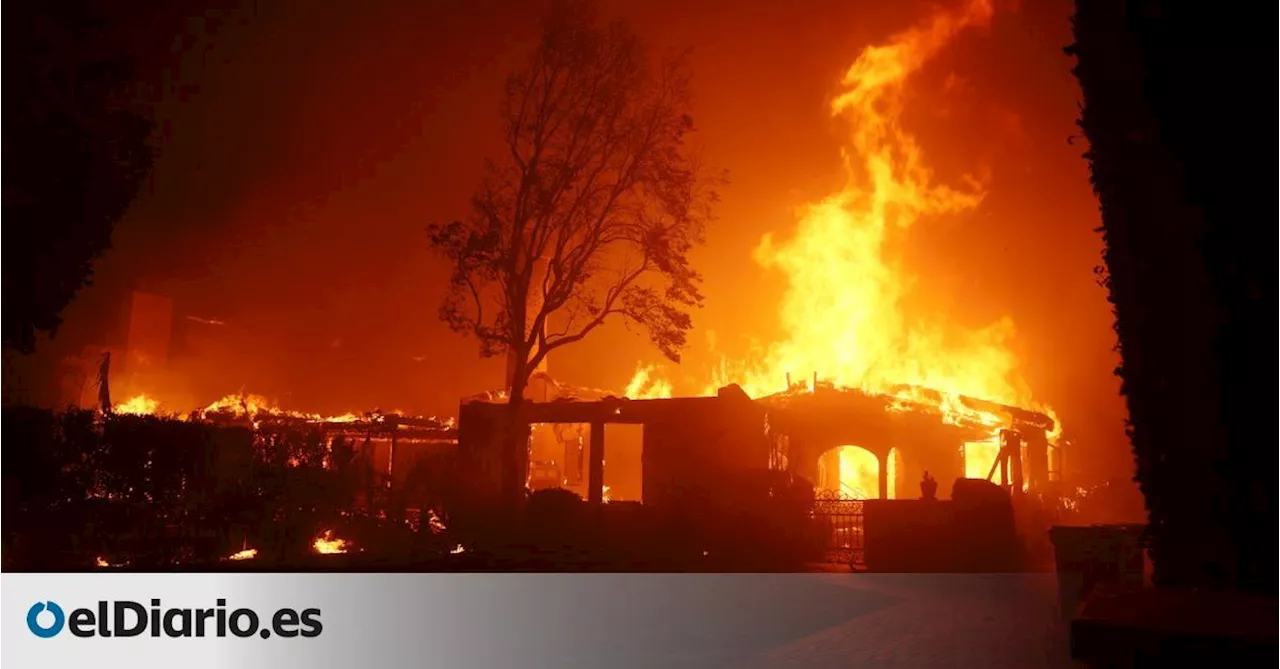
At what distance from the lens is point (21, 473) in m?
16.2

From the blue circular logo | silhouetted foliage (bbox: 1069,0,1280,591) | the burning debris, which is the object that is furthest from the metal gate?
silhouetted foliage (bbox: 1069,0,1280,591)

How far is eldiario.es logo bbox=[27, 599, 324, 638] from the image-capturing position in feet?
40.4

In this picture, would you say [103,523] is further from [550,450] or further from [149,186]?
[149,186]

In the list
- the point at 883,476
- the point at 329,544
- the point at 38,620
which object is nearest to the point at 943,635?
the point at 38,620

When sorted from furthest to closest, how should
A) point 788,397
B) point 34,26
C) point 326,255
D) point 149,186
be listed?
point 326,255 → point 149,186 → point 788,397 → point 34,26

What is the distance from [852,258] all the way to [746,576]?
122 feet

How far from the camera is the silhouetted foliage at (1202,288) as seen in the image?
4285mm

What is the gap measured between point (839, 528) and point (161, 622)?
15.4 metres

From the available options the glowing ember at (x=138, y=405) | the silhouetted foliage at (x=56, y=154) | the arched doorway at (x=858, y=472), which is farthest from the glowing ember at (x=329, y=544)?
the glowing ember at (x=138, y=405)

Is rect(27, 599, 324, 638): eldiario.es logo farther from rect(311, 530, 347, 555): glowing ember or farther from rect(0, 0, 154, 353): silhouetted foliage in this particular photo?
rect(311, 530, 347, 555): glowing ember

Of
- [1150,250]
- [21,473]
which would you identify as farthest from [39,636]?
[1150,250]

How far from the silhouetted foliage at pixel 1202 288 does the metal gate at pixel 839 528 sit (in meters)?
16.5

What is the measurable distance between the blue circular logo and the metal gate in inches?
605

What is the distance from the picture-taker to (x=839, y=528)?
2261 cm
